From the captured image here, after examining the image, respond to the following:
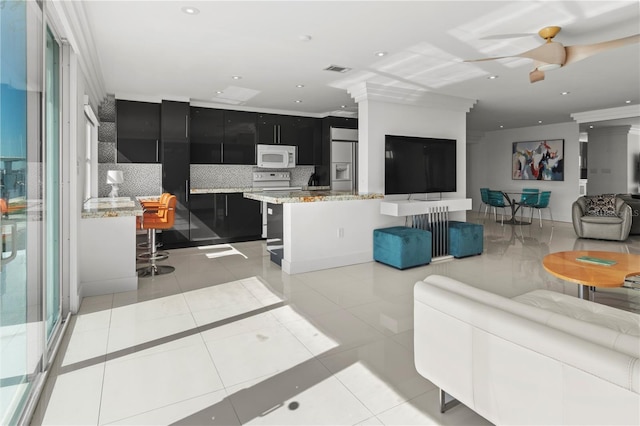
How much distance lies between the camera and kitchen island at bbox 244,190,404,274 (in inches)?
188

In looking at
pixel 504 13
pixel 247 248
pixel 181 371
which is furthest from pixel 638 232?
pixel 181 371

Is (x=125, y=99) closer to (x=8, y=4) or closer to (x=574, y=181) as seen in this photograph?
(x=8, y=4)

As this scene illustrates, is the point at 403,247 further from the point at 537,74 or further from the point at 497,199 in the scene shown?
the point at 497,199

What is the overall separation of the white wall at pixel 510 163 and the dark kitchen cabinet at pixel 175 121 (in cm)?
877

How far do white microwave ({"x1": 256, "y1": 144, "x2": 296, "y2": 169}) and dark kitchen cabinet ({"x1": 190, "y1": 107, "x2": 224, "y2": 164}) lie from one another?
2.45 ft

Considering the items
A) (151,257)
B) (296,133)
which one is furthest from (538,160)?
(151,257)

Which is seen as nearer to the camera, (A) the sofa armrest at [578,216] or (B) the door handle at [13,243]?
(B) the door handle at [13,243]

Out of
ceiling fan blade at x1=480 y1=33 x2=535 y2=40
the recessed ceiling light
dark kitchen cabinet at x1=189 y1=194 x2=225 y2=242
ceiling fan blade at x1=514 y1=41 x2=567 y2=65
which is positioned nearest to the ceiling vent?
ceiling fan blade at x1=480 y1=33 x2=535 y2=40

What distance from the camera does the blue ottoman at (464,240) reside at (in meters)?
5.50

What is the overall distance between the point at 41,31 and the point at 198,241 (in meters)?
4.41

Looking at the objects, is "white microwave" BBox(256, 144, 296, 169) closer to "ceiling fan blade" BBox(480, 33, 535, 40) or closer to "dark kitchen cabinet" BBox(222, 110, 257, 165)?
"dark kitchen cabinet" BBox(222, 110, 257, 165)

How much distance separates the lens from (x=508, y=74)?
4.78 m

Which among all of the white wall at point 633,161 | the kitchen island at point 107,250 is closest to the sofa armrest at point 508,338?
the kitchen island at point 107,250

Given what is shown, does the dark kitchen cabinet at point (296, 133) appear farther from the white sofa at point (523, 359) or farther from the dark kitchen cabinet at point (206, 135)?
the white sofa at point (523, 359)
